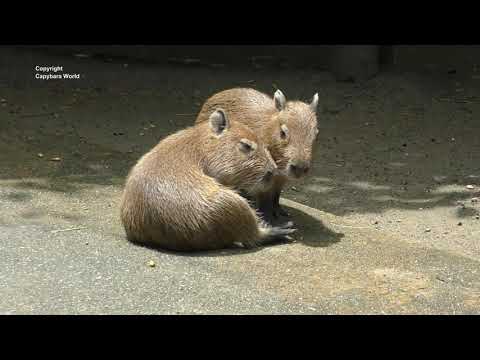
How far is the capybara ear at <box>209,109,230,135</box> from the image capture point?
5.59 m

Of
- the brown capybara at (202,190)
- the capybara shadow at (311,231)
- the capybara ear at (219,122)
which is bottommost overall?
the capybara shadow at (311,231)

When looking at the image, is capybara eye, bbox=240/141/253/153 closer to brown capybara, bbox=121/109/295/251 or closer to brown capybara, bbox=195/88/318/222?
brown capybara, bbox=121/109/295/251

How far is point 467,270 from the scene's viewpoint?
5078 mm

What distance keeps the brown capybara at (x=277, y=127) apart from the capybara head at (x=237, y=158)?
121 millimetres

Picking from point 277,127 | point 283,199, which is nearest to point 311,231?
point 277,127

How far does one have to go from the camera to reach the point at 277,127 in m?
5.75

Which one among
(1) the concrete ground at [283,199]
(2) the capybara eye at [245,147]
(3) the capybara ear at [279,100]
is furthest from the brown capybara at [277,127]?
(1) the concrete ground at [283,199]

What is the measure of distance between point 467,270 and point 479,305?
65cm

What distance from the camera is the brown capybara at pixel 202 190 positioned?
514cm

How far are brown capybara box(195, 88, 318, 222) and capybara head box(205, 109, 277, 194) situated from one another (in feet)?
0.40

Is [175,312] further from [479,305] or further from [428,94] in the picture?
[428,94]

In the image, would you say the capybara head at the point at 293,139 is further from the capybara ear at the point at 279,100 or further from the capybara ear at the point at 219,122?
the capybara ear at the point at 219,122

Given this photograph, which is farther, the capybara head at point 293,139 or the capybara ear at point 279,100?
the capybara ear at point 279,100

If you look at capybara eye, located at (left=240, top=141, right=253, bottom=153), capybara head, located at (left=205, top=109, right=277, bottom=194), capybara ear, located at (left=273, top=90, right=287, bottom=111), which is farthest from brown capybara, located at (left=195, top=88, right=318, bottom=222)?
capybara eye, located at (left=240, top=141, right=253, bottom=153)
